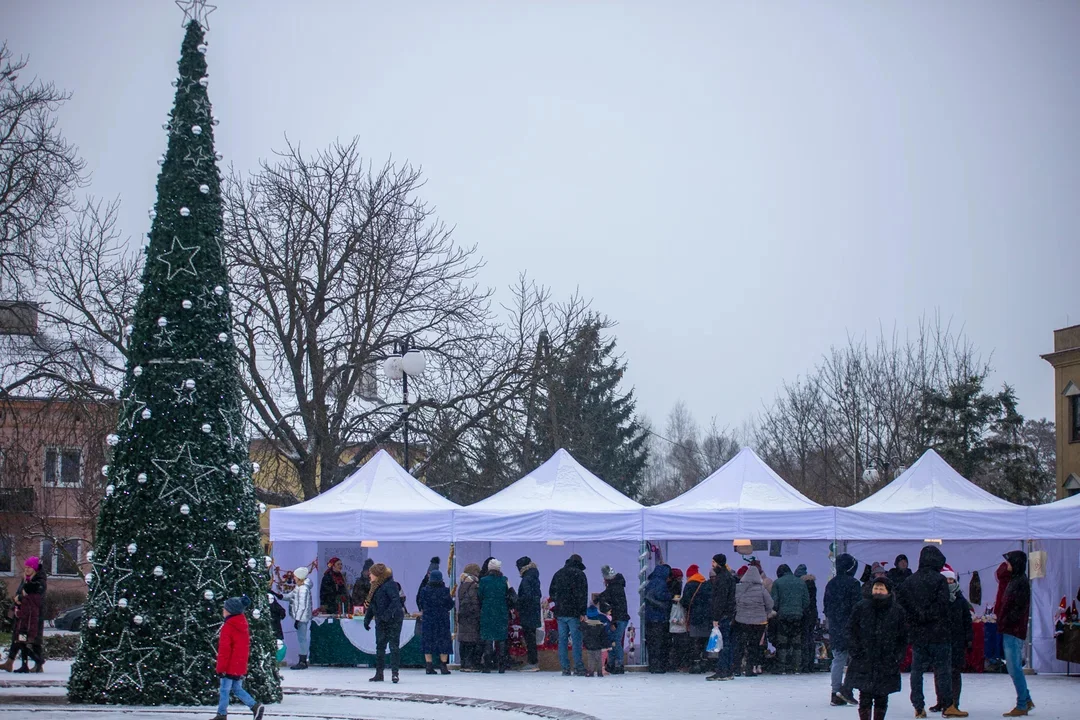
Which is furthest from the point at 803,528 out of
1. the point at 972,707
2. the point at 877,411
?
the point at 877,411

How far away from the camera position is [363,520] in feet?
64.7

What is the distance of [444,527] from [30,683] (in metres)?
6.22

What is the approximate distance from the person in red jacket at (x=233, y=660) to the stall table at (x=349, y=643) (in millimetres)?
7379

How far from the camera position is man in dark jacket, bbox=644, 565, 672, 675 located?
63.5 feet

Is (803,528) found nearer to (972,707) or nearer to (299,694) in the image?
(972,707)

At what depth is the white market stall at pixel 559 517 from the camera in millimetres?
19547

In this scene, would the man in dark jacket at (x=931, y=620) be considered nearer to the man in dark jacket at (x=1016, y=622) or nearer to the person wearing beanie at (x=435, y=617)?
the man in dark jacket at (x=1016, y=622)

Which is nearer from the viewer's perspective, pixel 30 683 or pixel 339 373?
pixel 30 683

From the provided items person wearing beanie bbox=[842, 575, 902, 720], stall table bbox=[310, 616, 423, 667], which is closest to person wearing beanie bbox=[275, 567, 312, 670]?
stall table bbox=[310, 616, 423, 667]

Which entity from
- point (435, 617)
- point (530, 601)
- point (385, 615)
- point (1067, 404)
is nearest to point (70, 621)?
point (435, 617)

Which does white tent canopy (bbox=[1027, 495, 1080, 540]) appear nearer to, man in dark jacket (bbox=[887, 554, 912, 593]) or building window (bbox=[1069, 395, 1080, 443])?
man in dark jacket (bbox=[887, 554, 912, 593])

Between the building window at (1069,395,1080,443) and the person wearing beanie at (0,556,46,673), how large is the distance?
35294 millimetres

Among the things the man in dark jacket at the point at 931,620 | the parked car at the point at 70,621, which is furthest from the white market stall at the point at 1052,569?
the parked car at the point at 70,621

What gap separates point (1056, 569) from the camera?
780 inches
